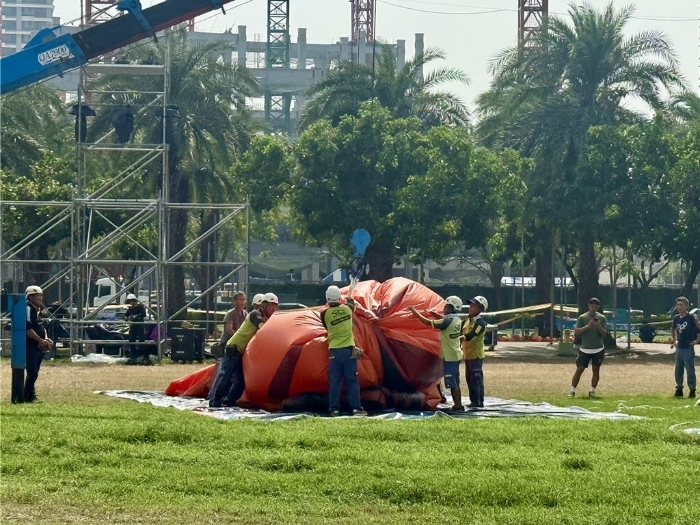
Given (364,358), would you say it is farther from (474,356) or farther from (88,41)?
(88,41)

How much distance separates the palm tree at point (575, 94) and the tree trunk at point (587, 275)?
0.09ft

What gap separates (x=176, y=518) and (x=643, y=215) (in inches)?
1140

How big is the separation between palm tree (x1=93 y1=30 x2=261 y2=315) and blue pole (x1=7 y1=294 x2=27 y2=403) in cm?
2175

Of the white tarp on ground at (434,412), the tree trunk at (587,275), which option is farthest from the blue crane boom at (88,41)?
the tree trunk at (587,275)

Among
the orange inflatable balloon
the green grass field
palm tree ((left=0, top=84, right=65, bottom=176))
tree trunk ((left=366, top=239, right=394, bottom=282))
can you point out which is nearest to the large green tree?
tree trunk ((left=366, top=239, right=394, bottom=282))

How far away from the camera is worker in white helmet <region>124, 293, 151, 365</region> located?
93.7 ft

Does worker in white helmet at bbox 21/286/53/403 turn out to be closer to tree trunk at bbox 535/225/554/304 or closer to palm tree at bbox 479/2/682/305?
palm tree at bbox 479/2/682/305

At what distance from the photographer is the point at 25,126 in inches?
1612

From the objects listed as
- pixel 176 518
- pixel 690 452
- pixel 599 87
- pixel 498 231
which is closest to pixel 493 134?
pixel 599 87

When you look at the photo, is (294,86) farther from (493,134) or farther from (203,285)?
(493,134)

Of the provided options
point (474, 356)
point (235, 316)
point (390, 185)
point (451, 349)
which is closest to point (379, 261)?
point (390, 185)

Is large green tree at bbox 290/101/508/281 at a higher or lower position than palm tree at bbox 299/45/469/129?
lower

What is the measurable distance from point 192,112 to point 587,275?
41.0 ft

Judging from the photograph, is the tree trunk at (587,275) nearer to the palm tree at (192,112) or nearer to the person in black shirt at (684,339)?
the palm tree at (192,112)
